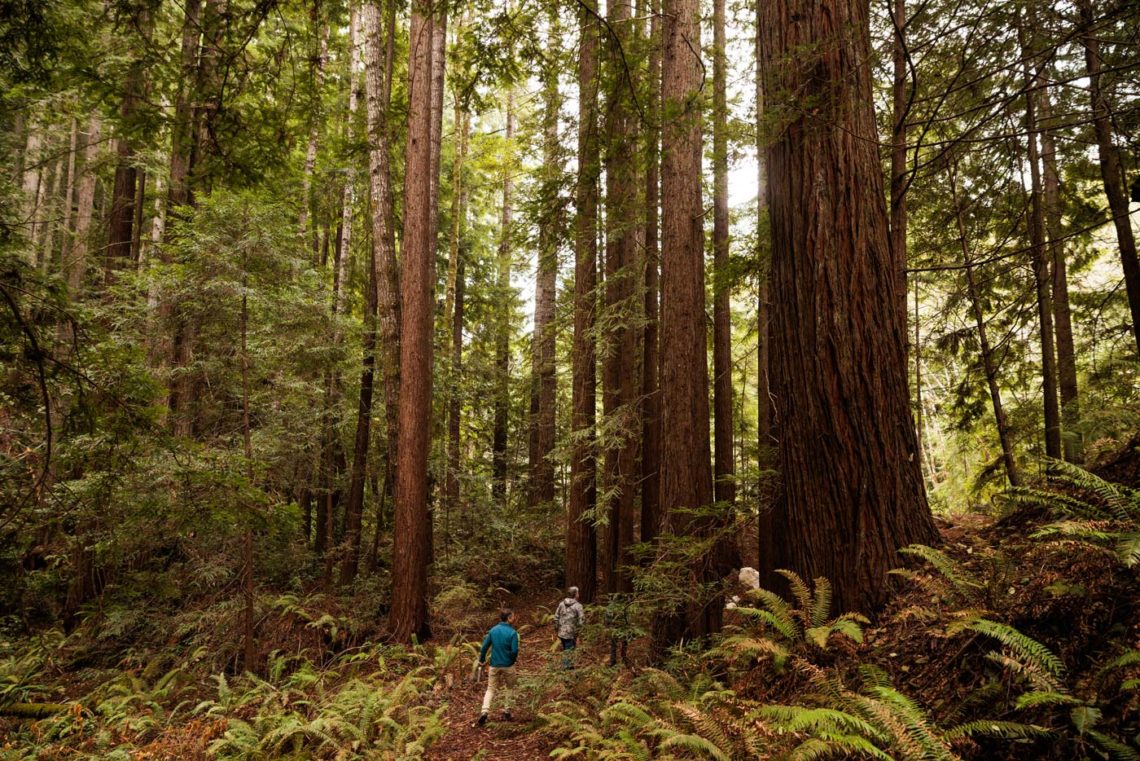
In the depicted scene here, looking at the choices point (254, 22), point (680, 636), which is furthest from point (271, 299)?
point (680, 636)

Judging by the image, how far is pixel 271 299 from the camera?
979 centimetres

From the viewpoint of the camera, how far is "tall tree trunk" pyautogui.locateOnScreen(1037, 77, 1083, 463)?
7.80 m

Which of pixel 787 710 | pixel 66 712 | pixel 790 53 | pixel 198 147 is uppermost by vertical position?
pixel 790 53

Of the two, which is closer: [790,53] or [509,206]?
[790,53]

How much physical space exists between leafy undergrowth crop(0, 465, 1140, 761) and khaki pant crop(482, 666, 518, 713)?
0.97 feet

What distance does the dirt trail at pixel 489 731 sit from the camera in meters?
6.38

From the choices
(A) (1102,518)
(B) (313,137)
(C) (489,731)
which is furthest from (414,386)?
(B) (313,137)

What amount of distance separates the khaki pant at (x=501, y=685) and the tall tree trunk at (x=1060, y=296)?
332 inches

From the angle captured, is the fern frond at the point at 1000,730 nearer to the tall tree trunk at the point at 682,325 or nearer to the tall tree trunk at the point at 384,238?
the tall tree trunk at the point at 682,325

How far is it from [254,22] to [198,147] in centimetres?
117

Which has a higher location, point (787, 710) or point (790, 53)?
point (790, 53)

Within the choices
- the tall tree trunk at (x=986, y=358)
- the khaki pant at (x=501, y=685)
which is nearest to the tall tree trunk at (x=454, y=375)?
the khaki pant at (x=501, y=685)

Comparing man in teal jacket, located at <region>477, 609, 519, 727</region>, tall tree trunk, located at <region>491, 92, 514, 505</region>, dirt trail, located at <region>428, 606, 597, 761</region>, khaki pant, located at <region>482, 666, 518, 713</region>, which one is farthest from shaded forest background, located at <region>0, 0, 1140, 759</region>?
tall tree trunk, located at <region>491, 92, 514, 505</region>

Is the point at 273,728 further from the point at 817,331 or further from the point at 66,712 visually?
the point at 817,331
